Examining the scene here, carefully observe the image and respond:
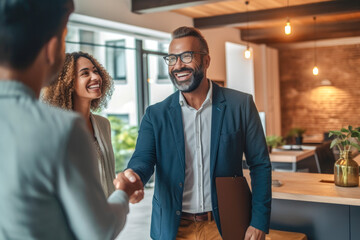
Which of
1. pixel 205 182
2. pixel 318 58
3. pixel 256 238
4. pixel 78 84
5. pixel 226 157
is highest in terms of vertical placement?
pixel 318 58

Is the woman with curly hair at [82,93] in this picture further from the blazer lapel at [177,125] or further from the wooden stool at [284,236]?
the wooden stool at [284,236]

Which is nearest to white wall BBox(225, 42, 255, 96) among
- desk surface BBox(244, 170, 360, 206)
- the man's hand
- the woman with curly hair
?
desk surface BBox(244, 170, 360, 206)

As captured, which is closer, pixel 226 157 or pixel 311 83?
pixel 226 157

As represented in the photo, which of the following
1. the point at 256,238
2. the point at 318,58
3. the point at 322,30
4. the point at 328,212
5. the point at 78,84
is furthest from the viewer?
the point at 318,58

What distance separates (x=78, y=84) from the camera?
2492mm

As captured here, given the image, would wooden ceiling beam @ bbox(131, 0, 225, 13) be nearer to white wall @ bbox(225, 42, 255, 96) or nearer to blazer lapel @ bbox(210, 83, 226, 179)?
white wall @ bbox(225, 42, 255, 96)

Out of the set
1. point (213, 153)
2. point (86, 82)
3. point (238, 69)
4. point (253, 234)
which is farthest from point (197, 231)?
point (238, 69)

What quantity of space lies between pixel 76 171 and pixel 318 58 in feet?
36.8

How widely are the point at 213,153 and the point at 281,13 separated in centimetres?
603

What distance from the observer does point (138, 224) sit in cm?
502

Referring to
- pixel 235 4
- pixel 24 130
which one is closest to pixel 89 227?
pixel 24 130

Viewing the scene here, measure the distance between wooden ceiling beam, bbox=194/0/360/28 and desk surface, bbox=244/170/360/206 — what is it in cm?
441

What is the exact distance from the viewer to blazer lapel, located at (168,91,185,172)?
182 cm

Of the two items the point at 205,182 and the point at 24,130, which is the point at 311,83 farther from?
A: the point at 24,130
